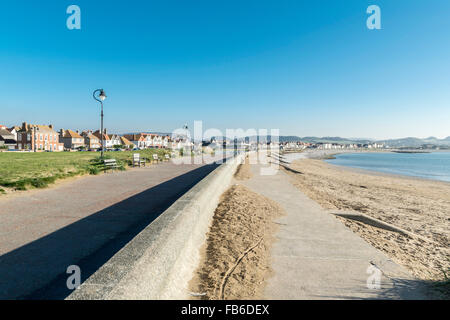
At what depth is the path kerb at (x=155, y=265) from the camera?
2203mm

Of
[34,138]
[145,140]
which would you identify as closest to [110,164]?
[34,138]

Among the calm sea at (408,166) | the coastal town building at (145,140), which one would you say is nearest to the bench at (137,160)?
the calm sea at (408,166)

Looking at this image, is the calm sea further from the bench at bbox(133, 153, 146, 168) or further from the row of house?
the row of house

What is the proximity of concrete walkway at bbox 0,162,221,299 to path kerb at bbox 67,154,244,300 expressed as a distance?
2.64ft

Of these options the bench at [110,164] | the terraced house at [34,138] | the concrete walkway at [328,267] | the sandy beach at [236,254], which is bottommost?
the concrete walkway at [328,267]

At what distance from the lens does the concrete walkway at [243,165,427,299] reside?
3.25 meters

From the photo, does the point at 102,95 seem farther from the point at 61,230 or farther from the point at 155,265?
the point at 155,265

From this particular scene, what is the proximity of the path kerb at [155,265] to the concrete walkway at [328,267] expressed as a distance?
128 cm

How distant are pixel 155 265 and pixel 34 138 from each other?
72.0 meters

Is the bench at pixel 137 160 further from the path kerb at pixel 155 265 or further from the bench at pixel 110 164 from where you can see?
the path kerb at pixel 155 265

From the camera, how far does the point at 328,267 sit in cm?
396
